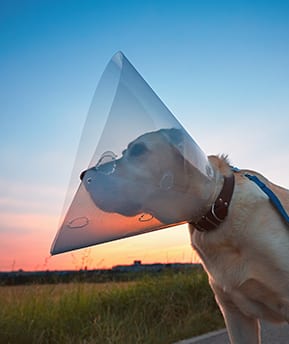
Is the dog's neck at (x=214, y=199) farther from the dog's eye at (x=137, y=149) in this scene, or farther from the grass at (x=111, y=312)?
the grass at (x=111, y=312)

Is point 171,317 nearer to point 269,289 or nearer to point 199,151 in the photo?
point 269,289

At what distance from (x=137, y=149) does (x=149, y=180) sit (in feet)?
0.62

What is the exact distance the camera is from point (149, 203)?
2764mm

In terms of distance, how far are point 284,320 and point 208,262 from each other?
61cm

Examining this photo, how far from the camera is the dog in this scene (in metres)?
2.61

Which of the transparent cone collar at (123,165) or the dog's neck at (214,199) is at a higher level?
the transparent cone collar at (123,165)

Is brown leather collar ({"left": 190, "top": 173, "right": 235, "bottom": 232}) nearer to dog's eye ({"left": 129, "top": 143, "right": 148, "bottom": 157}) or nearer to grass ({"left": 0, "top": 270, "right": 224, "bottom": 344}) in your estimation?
dog's eye ({"left": 129, "top": 143, "right": 148, "bottom": 157})

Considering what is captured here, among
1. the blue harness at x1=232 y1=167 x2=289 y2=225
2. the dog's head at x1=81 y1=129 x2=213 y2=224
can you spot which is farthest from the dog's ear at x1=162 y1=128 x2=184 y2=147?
the blue harness at x1=232 y1=167 x2=289 y2=225

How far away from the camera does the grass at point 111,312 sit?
5.02m

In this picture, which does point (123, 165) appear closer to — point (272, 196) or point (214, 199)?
point (214, 199)

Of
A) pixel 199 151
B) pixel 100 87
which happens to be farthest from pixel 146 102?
pixel 199 151

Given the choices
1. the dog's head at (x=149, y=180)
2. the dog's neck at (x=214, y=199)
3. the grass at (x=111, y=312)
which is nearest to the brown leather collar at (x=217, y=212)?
the dog's neck at (x=214, y=199)

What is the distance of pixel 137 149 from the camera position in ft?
8.57

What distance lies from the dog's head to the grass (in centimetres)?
236
